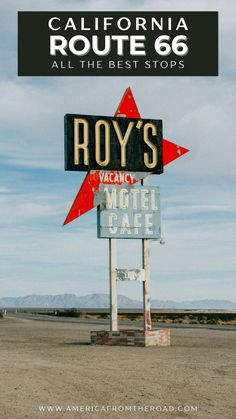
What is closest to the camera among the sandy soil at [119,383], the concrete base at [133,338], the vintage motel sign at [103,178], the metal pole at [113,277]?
the sandy soil at [119,383]

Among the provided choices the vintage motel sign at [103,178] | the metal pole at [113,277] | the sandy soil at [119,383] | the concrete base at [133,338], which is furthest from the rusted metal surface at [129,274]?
the sandy soil at [119,383]

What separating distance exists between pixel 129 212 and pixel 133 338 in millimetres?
4525

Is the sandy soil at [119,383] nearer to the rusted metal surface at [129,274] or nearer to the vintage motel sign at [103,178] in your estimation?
the rusted metal surface at [129,274]

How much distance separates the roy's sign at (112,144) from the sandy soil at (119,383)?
698 cm

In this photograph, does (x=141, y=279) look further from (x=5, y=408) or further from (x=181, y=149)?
(x=5, y=408)

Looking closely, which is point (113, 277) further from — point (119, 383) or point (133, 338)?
point (119, 383)

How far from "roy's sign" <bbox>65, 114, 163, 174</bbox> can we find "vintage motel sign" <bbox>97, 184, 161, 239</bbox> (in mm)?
849

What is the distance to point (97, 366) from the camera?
1720 cm

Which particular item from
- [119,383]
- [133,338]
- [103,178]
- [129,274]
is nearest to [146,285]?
[129,274]

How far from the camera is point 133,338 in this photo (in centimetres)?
2456

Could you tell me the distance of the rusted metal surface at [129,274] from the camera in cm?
2498

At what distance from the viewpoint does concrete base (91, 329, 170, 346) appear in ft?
80.1

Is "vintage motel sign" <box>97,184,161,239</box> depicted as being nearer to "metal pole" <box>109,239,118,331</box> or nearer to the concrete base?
"metal pole" <box>109,239,118,331</box>

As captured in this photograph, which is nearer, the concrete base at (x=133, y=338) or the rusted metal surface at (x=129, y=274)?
the concrete base at (x=133, y=338)
